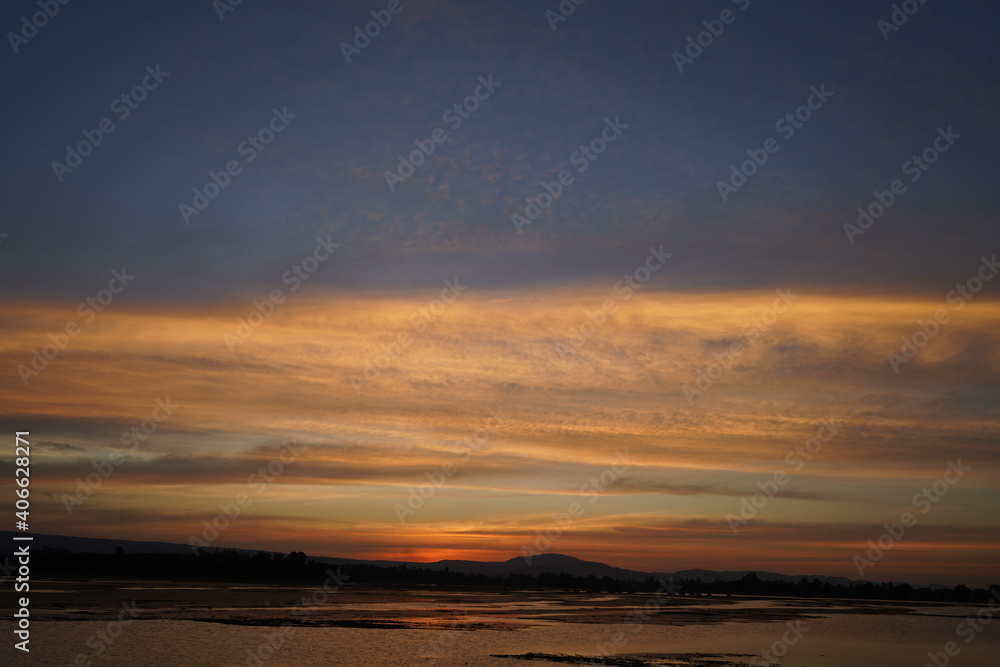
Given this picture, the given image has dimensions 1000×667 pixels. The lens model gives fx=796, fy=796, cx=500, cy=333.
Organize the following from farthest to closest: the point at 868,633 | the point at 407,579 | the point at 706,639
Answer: the point at 407,579 < the point at 868,633 < the point at 706,639

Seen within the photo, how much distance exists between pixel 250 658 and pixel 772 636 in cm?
3609

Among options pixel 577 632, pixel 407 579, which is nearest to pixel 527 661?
pixel 577 632

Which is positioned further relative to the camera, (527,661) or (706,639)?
(706,639)

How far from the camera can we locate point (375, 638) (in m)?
41.5

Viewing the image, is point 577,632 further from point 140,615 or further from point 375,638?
point 140,615

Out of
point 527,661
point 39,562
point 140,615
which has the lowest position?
point 527,661

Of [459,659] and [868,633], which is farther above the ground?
[868,633]

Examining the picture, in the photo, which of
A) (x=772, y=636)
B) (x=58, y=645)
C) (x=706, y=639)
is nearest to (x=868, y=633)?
(x=772, y=636)

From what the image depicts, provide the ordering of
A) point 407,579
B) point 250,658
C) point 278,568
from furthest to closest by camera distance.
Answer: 1. point 407,579
2. point 278,568
3. point 250,658

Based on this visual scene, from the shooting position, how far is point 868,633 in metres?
60.6

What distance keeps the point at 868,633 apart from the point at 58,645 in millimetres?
54946

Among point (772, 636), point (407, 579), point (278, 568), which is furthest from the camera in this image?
point (407, 579)

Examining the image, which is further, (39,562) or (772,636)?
(39,562)

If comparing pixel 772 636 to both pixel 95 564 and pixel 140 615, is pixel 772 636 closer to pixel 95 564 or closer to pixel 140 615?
pixel 140 615
